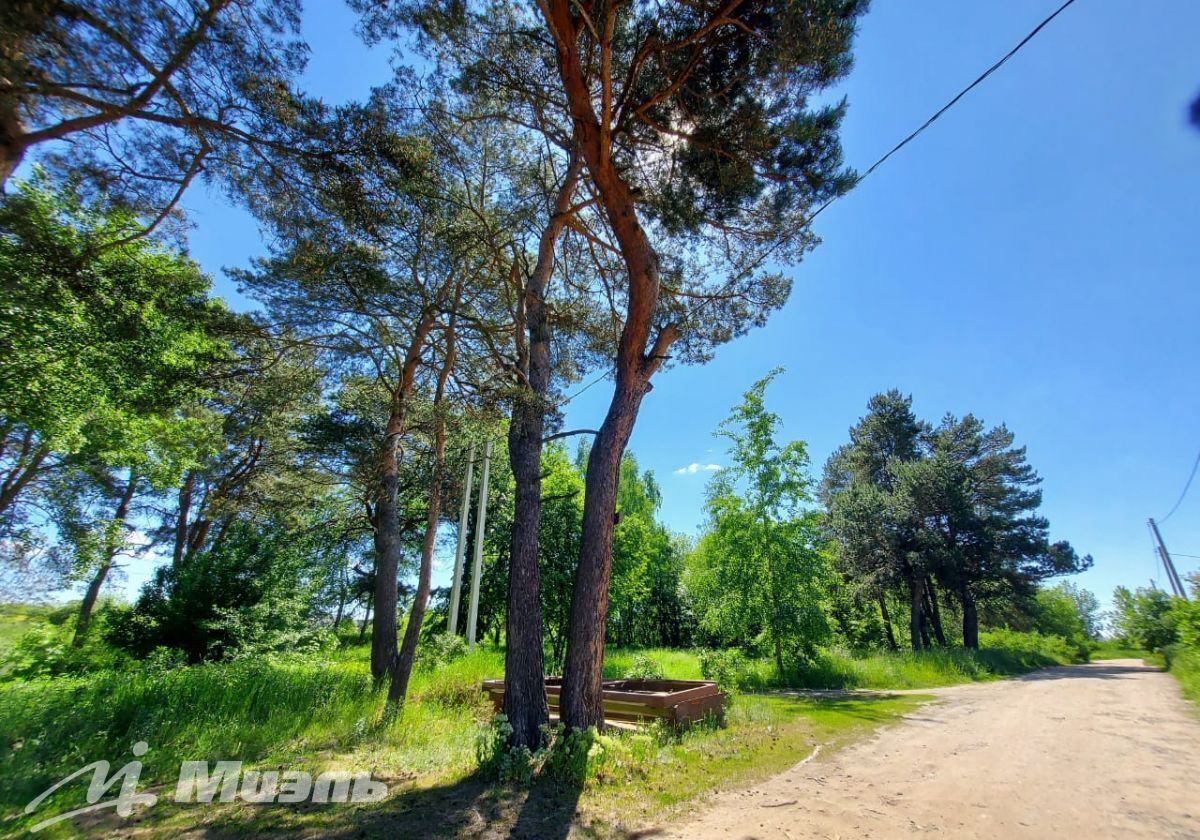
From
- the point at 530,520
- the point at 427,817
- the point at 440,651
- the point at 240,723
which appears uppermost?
the point at 530,520

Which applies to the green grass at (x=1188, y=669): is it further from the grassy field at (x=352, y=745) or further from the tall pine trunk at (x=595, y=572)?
the tall pine trunk at (x=595, y=572)

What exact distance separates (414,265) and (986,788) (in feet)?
28.3

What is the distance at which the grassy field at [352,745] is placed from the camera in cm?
351

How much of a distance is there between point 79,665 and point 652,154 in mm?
14773

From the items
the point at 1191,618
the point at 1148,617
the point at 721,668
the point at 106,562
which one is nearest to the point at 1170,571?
the point at 1148,617

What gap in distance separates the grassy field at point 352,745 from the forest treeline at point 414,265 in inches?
33.9

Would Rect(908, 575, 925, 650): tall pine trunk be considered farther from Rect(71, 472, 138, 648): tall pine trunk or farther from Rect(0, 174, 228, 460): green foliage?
Rect(71, 472, 138, 648): tall pine trunk

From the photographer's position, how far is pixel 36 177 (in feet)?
17.3

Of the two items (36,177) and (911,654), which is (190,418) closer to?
(36,177)

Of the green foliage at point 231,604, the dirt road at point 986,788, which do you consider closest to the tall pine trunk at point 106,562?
the green foliage at point 231,604

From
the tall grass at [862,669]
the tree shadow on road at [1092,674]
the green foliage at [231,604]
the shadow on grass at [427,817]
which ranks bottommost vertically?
the tree shadow on road at [1092,674]

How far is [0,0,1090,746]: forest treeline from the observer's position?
4965mm

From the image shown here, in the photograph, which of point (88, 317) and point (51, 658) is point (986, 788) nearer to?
point (88, 317)

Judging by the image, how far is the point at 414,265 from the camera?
6660 millimetres
